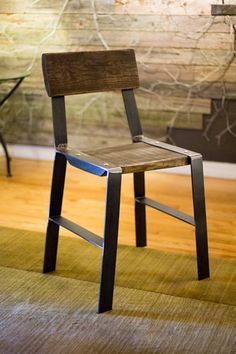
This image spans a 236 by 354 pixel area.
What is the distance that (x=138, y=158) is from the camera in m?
2.36

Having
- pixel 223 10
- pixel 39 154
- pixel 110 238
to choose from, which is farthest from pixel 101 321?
pixel 39 154

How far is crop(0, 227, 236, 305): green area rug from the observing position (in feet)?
7.99

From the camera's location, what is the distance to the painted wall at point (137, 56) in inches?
144

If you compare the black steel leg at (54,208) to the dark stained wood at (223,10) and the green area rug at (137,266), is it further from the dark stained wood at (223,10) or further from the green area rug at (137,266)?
the dark stained wood at (223,10)

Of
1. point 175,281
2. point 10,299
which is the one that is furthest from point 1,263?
point 175,281

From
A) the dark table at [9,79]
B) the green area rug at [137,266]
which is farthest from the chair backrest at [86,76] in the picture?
the dark table at [9,79]

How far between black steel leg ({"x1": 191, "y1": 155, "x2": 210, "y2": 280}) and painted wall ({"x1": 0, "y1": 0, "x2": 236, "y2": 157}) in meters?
1.40

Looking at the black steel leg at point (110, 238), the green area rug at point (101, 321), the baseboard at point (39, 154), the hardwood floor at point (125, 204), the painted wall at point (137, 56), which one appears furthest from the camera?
the baseboard at point (39, 154)

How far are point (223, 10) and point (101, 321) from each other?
198 cm

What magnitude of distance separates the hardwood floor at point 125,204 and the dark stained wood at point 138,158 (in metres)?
0.54

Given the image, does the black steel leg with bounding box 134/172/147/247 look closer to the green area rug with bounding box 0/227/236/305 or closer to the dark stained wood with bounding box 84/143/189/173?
the green area rug with bounding box 0/227/236/305

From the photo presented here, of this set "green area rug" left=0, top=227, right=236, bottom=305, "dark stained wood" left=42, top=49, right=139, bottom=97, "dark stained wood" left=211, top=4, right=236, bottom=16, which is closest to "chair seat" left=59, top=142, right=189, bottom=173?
"dark stained wood" left=42, top=49, right=139, bottom=97

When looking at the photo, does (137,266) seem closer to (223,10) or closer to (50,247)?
(50,247)

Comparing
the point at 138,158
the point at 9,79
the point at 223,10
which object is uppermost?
the point at 223,10
